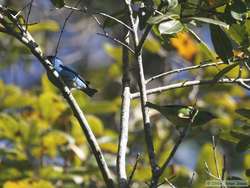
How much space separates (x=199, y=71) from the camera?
12.0ft

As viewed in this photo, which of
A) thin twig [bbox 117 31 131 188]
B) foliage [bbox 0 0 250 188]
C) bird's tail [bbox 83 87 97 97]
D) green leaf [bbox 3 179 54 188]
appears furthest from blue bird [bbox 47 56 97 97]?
green leaf [bbox 3 179 54 188]

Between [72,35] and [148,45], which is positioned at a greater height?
[72,35]

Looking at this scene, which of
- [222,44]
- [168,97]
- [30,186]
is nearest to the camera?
[222,44]

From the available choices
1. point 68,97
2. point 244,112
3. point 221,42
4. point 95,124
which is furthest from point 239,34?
point 95,124

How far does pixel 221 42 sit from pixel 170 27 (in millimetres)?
256

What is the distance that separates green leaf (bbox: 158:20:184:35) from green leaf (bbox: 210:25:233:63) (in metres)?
0.20

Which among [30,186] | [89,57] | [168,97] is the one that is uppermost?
[89,57]

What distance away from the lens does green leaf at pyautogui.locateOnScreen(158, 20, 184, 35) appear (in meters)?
1.66

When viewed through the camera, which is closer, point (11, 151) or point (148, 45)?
point (11, 151)

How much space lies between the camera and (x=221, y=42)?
6.19 feet

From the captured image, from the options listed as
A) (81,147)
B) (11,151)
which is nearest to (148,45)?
(81,147)

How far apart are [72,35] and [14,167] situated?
293cm

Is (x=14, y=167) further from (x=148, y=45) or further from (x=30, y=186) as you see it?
(x=148, y=45)

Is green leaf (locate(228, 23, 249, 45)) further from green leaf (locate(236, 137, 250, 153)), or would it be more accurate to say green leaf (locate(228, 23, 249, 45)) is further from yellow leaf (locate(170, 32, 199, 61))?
yellow leaf (locate(170, 32, 199, 61))
